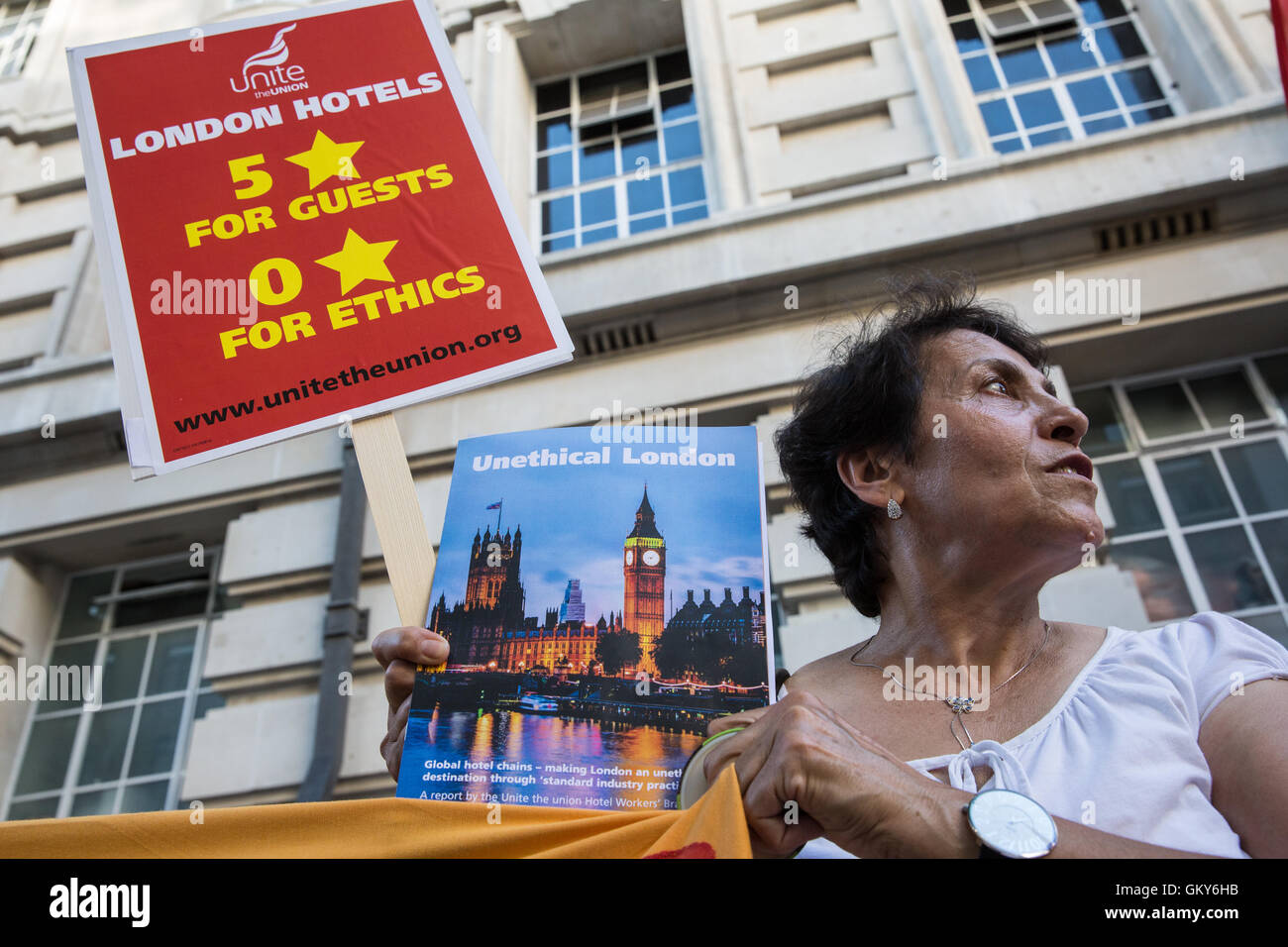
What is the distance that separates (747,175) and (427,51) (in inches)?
190

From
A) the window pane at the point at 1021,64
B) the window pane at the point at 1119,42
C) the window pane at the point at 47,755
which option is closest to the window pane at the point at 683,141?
the window pane at the point at 1021,64

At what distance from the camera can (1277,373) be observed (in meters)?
5.95

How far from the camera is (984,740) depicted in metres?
1.73

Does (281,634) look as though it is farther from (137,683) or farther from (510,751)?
(510,751)

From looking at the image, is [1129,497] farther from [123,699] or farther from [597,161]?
[123,699]

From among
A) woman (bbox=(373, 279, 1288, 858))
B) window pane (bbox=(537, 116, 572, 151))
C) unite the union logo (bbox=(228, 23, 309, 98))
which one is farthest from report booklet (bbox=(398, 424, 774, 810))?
window pane (bbox=(537, 116, 572, 151))

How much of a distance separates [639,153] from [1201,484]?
17.3 ft

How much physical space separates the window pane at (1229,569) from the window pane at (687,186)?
14.8 ft

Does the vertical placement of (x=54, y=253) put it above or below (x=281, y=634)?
above

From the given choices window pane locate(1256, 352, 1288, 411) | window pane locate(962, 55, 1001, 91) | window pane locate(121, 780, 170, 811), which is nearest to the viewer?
window pane locate(1256, 352, 1288, 411)

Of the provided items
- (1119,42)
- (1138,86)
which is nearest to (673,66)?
(1119,42)

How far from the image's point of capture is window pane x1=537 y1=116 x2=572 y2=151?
872 cm

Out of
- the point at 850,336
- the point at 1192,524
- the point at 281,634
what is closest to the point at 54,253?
the point at 281,634

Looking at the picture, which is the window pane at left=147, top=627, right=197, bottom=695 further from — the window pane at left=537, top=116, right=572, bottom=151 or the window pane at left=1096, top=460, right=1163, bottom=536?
the window pane at left=1096, top=460, right=1163, bottom=536
